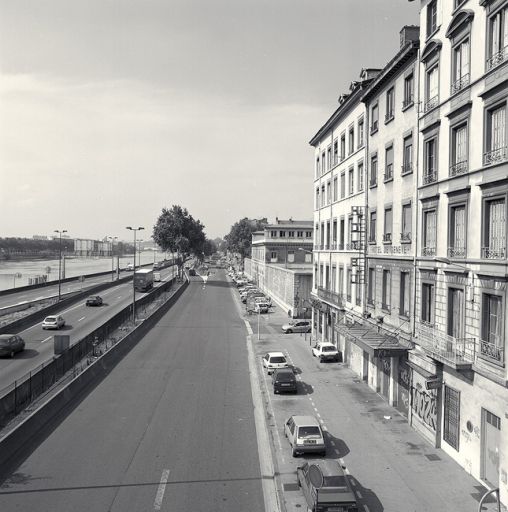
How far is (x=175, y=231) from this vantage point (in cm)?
13725

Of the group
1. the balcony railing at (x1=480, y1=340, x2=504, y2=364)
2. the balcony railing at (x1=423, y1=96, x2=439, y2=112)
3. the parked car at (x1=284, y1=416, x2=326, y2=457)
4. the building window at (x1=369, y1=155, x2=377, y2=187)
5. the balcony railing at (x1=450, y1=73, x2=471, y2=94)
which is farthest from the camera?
the building window at (x1=369, y1=155, x2=377, y2=187)

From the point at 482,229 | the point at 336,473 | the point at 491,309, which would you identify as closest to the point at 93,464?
the point at 336,473

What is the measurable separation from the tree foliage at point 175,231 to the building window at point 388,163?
10669cm

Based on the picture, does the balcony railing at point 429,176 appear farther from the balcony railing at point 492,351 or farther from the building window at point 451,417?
the building window at point 451,417

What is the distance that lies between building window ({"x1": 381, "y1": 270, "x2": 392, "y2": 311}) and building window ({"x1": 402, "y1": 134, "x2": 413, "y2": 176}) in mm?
6304

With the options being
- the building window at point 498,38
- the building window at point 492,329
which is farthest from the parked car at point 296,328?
the building window at point 498,38

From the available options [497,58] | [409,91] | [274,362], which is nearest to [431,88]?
[409,91]

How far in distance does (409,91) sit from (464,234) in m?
10.6

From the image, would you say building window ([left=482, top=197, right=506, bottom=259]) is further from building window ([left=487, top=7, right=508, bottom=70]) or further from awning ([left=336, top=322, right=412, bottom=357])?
awning ([left=336, top=322, right=412, bottom=357])

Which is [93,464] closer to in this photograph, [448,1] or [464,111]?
[464,111]

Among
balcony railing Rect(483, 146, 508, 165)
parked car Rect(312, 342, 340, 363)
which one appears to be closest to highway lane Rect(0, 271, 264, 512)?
parked car Rect(312, 342, 340, 363)

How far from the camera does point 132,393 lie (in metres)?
31.0

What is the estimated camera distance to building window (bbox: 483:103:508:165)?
1788cm

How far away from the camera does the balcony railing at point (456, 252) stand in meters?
20.7
